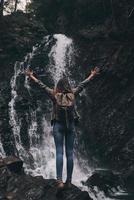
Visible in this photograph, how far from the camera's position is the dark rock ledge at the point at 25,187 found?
11.5 meters

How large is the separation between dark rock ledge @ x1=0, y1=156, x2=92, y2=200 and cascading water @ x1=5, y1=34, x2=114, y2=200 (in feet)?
16.9

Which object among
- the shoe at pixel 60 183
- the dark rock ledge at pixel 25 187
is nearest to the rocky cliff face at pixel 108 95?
the dark rock ledge at pixel 25 187

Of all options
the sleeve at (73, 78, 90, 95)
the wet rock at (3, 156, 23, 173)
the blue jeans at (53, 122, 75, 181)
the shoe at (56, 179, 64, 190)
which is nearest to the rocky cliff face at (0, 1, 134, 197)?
the wet rock at (3, 156, 23, 173)

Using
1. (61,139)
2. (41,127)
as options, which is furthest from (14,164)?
(41,127)

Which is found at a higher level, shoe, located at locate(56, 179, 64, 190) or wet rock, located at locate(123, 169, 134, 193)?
shoe, located at locate(56, 179, 64, 190)

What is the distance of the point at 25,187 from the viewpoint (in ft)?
46.4

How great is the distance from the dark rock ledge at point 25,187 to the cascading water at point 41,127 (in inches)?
203

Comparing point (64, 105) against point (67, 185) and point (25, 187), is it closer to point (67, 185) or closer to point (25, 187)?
point (67, 185)

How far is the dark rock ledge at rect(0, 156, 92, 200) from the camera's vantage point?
11.5 metres

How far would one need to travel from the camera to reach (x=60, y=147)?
10.6 metres

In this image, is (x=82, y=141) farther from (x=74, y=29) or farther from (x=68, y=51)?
(x=74, y=29)

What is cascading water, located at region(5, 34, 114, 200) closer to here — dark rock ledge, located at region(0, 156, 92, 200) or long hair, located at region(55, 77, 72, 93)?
dark rock ledge, located at region(0, 156, 92, 200)

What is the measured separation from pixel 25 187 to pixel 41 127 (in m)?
13.0

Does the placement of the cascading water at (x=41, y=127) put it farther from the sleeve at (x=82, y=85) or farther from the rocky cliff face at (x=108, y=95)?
the sleeve at (x=82, y=85)
